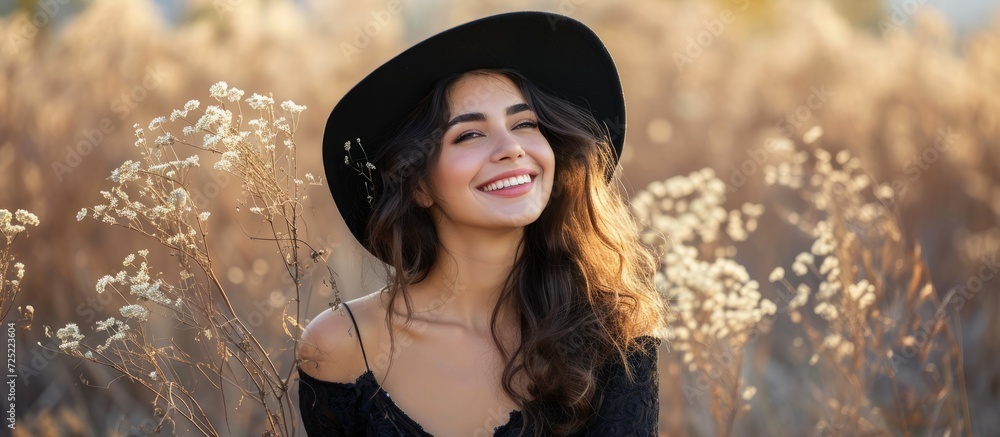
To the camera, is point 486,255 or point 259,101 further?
point 486,255

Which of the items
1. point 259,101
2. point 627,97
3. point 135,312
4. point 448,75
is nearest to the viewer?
point 135,312

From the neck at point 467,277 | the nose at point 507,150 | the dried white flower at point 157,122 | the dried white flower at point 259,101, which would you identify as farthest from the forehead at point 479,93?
the dried white flower at point 157,122

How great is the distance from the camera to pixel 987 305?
4273 millimetres

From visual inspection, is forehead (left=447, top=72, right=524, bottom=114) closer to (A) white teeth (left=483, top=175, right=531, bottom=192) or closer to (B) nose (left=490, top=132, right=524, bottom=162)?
(B) nose (left=490, top=132, right=524, bottom=162)

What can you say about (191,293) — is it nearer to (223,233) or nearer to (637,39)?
(223,233)

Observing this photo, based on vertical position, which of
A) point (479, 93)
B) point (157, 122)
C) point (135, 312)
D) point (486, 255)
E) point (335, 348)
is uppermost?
point (479, 93)

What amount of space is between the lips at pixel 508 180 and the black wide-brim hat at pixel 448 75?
0.31m

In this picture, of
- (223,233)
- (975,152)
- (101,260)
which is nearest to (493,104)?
(223,233)

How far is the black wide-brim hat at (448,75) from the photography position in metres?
2.58

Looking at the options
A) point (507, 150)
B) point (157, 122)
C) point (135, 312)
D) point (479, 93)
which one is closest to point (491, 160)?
point (507, 150)

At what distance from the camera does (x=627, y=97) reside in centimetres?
504

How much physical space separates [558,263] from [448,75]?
0.61m

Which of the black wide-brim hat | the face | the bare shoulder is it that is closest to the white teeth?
the face

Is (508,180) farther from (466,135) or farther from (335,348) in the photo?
(335,348)
